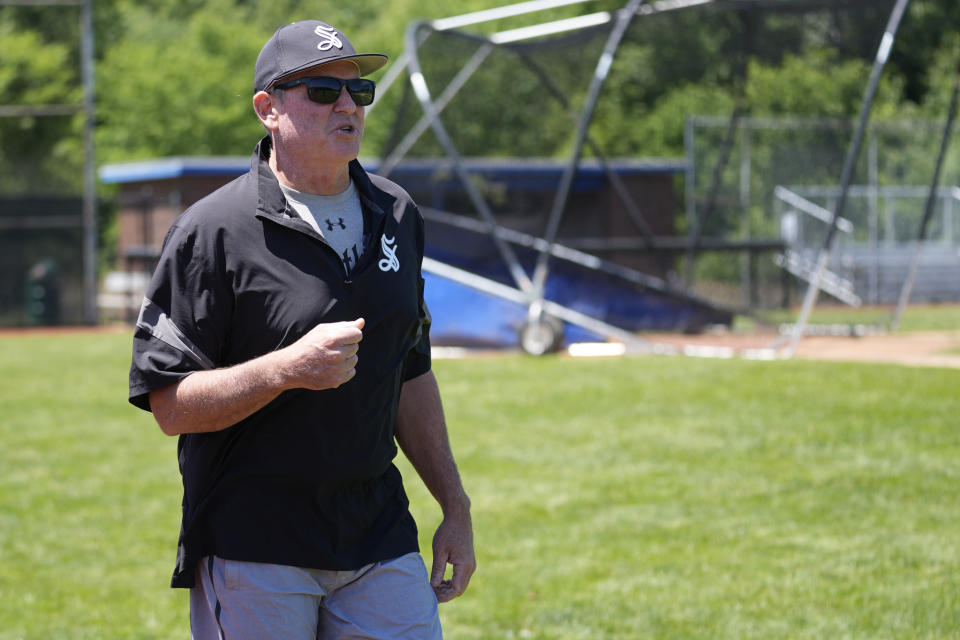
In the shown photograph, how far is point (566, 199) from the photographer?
16.2 meters

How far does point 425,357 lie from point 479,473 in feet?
17.1

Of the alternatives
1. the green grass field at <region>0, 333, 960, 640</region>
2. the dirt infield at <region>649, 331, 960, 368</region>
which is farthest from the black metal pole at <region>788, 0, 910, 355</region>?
the green grass field at <region>0, 333, 960, 640</region>

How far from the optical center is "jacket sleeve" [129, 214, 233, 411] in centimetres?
263

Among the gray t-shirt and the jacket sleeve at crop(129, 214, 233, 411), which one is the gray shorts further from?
the gray t-shirt

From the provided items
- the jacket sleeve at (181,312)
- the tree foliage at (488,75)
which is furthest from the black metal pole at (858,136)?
the jacket sleeve at (181,312)

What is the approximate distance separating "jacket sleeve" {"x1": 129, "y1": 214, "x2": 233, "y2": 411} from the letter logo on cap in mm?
470

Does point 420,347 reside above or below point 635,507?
above

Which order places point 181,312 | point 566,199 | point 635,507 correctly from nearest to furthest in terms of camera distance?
1. point 181,312
2. point 635,507
3. point 566,199

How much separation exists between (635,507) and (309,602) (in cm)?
467

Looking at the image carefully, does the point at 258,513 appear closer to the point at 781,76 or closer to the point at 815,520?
the point at 815,520

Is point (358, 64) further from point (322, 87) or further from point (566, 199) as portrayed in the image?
point (566, 199)

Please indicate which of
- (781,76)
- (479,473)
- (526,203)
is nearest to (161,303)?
(479,473)

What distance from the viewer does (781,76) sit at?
2186 centimetres

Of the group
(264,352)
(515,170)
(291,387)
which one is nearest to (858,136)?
(264,352)
